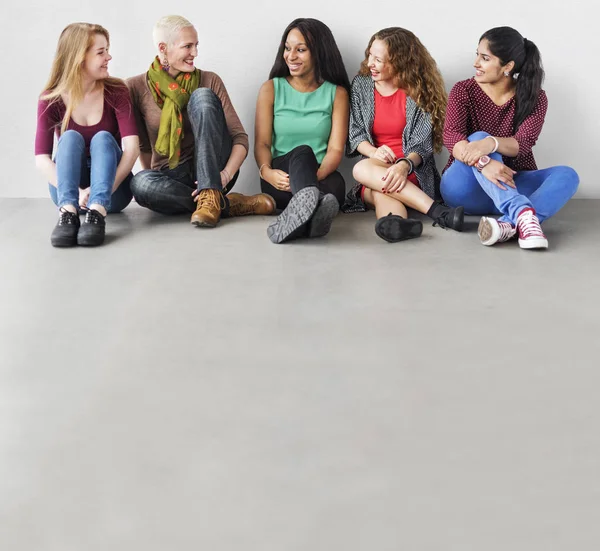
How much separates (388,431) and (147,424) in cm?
45

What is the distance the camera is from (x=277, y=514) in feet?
Result: 3.84

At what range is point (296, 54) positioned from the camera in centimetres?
317

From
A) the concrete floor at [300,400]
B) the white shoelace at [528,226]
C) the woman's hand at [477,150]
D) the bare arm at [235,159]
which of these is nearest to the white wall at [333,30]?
the bare arm at [235,159]

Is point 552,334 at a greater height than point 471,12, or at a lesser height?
lesser

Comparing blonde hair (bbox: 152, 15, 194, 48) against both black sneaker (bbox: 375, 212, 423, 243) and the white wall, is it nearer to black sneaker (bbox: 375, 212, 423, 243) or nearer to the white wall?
the white wall

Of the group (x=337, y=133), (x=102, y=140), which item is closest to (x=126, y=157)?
(x=102, y=140)

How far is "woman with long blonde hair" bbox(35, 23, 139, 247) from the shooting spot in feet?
9.13

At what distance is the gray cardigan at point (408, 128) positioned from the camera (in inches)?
123

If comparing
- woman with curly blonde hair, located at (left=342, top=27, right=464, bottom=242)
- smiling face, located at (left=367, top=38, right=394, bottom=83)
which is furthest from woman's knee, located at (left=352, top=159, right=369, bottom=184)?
smiling face, located at (left=367, top=38, right=394, bottom=83)

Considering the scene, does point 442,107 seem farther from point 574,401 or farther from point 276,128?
point 574,401

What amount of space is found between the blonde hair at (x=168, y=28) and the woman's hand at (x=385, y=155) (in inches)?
35.6

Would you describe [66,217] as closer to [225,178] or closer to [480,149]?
[225,178]

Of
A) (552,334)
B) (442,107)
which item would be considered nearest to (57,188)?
(442,107)

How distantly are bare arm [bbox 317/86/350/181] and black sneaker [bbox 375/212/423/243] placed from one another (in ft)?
1.88
